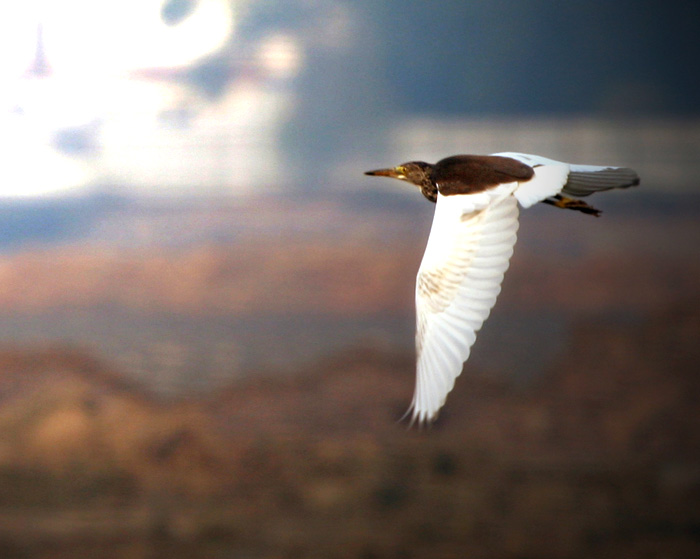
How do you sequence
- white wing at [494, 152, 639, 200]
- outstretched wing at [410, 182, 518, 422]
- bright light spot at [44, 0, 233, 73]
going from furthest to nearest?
bright light spot at [44, 0, 233, 73], white wing at [494, 152, 639, 200], outstretched wing at [410, 182, 518, 422]

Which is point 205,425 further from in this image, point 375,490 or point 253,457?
point 375,490

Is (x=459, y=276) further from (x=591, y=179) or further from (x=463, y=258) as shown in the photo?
(x=591, y=179)

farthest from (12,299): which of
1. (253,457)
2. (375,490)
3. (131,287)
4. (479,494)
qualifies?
(479,494)

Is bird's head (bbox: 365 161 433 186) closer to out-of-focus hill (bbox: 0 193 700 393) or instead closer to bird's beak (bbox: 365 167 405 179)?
bird's beak (bbox: 365 167 405 179)

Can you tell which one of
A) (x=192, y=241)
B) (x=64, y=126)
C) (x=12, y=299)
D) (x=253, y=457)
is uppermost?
(x=64, y=126)

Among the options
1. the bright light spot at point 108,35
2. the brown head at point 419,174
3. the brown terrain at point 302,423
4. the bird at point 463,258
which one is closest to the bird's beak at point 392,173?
the brown head at point 419,174

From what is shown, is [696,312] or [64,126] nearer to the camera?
[64,126]

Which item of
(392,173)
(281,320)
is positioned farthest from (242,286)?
(392,173)

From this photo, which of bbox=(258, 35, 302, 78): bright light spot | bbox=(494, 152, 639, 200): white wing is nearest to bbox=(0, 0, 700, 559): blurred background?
bbox=(258, 35, 302, 78): bright light spot
